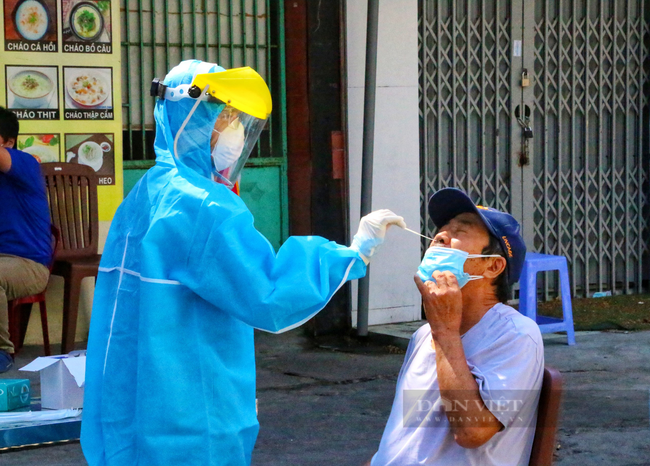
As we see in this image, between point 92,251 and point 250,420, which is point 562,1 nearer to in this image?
point 92,251

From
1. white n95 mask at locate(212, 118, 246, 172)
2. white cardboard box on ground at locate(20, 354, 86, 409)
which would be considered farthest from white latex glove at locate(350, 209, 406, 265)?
white cardboard box on ground at locate(20, 354, 86, 409)

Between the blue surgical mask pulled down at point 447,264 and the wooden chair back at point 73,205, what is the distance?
13.2ft

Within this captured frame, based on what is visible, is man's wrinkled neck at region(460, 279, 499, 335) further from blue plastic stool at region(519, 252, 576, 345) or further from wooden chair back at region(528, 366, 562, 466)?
blue plastic stool at region(519, 252, 576, 345)

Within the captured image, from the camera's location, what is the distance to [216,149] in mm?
2773

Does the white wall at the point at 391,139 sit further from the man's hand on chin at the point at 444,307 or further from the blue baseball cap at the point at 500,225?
the man's hand on chin at the point at 444,307

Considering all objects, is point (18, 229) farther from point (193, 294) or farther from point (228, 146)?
point (193, 294)

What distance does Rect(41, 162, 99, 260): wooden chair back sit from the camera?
241 inches

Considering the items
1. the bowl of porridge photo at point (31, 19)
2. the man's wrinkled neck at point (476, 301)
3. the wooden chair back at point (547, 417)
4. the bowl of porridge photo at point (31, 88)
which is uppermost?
the bowl of porridge photo at point (31, 19)

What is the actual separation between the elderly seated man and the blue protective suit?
28 centimetres

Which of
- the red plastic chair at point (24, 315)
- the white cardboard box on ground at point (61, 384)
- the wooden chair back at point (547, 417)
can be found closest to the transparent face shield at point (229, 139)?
the wooden chair back at point (547, 417)

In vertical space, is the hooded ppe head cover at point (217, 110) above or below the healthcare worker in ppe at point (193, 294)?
above

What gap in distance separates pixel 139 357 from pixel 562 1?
631cm

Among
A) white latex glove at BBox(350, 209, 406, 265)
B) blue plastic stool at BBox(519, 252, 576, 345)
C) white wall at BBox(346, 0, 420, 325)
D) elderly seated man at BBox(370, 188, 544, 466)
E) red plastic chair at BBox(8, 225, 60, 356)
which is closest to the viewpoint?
elderly seated man at BBox(370, 188, 544, 466)

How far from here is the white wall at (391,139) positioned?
6801mm
